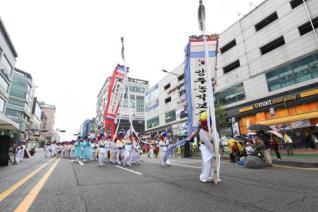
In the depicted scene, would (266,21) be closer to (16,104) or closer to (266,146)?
(266,146)

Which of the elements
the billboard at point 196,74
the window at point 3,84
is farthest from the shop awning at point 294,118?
the window at point 3,84

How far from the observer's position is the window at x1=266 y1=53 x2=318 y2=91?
59.3 ft

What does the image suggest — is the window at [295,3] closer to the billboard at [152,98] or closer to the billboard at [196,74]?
the billboard at [196,74]

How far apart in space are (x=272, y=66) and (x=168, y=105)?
23382 mm

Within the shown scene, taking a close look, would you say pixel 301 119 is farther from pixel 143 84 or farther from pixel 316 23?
pixel 143 84

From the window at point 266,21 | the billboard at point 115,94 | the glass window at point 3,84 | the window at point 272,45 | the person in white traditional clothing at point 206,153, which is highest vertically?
the window at point 266,21

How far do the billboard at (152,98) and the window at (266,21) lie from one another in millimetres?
27161

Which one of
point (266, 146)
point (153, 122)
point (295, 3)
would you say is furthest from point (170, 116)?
point (266, 146)

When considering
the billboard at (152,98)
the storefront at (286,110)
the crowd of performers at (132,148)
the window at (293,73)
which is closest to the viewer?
the crowd of performers at (132,148)

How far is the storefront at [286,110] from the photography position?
57.4 feet

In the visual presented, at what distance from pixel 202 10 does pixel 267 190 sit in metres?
6.10

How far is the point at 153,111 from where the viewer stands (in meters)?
48.7

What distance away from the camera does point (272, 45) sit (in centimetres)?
2209

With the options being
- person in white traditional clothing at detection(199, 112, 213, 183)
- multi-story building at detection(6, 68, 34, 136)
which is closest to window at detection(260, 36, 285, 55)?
person in white traditional clothing at detection(199, 112, 213, 183)
